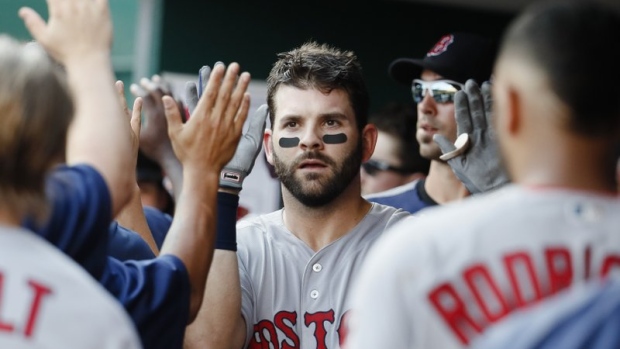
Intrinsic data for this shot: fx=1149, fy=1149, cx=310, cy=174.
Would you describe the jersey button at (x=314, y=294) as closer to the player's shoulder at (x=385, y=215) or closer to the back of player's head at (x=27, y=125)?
the player's shoulder at (x=385, y=215)

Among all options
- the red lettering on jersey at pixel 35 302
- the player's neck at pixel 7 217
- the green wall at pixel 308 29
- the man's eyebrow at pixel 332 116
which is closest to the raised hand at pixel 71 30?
the player's neck at pixel 7 217

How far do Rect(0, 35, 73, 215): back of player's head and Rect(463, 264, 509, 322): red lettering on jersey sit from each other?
758 mm

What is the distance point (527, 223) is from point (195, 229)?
0.96 metres

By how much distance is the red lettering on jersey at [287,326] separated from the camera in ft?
11.5

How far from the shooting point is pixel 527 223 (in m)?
1.93

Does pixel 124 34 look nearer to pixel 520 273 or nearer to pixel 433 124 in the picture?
pixel 433 124

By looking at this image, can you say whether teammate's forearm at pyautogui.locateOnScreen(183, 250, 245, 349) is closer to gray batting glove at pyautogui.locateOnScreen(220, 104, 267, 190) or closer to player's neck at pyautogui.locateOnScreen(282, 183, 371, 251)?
gray batting glove at pyautogui.locateOnScreen(220, 104, 267, 190)

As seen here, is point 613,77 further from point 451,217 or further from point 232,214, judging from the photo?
point 232,214

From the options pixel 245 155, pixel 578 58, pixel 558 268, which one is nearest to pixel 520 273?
pixel 558 268

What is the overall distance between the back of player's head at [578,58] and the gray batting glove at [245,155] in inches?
63.3

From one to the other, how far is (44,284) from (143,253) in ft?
4.42

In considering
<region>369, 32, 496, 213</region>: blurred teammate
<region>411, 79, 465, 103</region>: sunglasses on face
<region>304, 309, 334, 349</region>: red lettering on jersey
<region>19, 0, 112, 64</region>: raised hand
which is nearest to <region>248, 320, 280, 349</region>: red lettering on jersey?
<region>304, 309, 334, 349</region>: red lettering on jersey

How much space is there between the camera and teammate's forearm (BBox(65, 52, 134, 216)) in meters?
2.34

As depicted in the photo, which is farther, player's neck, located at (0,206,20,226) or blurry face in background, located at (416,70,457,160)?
blurry face in background, located at (416,70,457,160)
